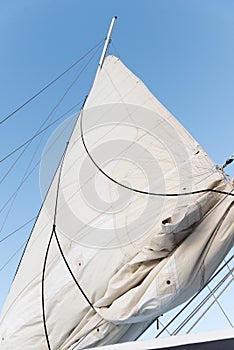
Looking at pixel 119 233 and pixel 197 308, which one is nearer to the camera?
pixel 197 308

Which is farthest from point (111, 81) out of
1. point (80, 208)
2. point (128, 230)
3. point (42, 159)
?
point (128, 230)

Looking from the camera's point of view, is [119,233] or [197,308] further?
[119,233]

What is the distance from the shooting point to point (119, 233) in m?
1.60

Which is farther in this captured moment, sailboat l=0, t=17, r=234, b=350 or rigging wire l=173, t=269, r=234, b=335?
rigging wire l=173, t=269, r=234, b=335

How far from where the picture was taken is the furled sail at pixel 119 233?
1.35m

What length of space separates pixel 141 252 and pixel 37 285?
1.83ft

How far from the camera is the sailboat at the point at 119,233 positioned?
4.44ft

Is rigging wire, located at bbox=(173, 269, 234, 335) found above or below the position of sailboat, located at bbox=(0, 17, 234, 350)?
below

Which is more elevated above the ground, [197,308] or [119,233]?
[119,233]

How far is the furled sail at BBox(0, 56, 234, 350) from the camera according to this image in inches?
53.2

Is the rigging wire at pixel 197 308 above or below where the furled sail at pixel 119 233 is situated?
below

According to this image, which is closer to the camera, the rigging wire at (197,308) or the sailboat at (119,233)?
the sailboat at (119,233)

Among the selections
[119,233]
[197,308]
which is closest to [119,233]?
[119,233]

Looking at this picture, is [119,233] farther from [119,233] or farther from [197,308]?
[197,308]
